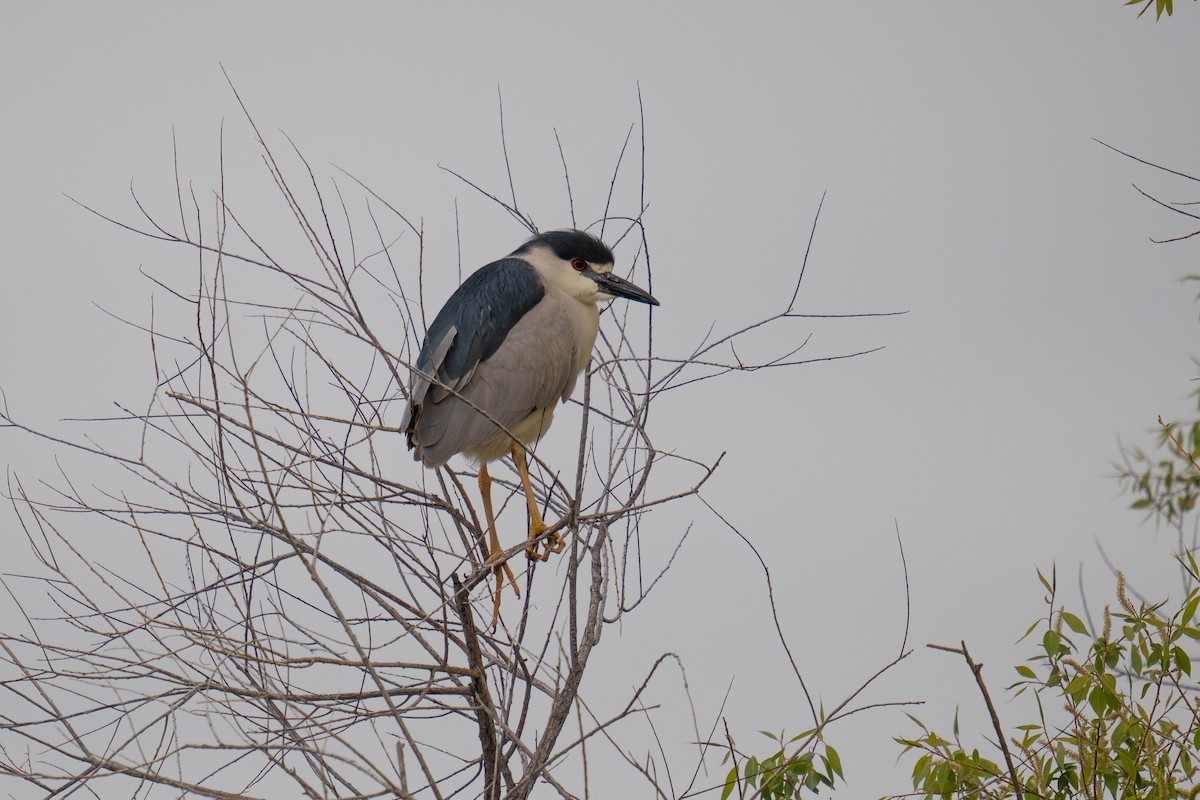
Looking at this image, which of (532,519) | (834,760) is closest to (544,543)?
(532,519)

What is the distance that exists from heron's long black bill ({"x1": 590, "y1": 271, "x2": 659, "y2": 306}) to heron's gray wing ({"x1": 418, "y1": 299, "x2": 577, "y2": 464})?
0.62 ft

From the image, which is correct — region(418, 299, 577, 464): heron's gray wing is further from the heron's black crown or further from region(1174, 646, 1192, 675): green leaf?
region(1174, 646, 1192, 675): green leaf

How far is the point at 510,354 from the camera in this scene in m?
4.04

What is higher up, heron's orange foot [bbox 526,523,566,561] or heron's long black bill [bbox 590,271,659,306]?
heron's long black bill [bbox 590,271,659,306]

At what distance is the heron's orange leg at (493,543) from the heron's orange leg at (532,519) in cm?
10

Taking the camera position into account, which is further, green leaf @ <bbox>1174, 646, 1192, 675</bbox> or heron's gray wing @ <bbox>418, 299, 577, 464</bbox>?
heron's gray wing @ <bbox>418, 299, 577, 464</bbox>

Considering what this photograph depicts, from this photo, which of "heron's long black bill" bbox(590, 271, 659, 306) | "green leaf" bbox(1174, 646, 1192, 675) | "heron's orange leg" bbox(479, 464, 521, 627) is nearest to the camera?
"green leaf" bbox(1174, 646, 1192, 675)

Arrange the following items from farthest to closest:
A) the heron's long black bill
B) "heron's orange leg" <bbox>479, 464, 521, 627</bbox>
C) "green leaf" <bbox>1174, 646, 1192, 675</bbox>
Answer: the heron's long black bill → "heron's orange leg" <bbox>479, 464, 521, 627</bbox> → "green leaf" <bbox>1174, 646, 1192, 675</bbox>

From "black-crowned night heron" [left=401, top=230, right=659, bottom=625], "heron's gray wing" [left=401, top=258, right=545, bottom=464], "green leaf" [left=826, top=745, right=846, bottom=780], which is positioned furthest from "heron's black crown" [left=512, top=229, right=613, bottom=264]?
"green leaf" [left=826, top=745, right=846, bottom=780]

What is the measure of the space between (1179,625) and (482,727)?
169 cm

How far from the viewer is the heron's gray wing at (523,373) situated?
4004 mm

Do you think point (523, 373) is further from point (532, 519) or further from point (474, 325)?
point (532, 519)

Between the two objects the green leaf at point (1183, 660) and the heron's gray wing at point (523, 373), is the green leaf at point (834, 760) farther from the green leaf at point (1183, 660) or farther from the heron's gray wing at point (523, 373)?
the heron's gray wing at point (523, 373)

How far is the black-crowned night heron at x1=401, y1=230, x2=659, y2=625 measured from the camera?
12.6ft
